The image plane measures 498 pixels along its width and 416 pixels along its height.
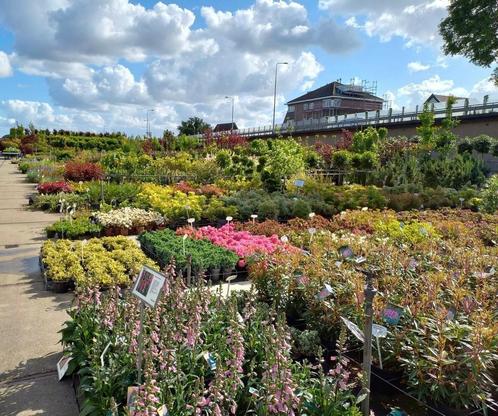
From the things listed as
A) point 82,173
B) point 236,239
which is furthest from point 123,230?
point 82,173

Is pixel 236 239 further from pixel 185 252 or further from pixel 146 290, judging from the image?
pixel 146 290

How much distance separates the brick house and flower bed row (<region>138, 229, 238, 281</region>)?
7181 cm

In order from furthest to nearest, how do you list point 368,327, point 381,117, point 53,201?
point 381,117
point 53,201
point 368,327

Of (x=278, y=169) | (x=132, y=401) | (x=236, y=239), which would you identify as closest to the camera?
(x=132, y=401)

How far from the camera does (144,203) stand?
11.1 m

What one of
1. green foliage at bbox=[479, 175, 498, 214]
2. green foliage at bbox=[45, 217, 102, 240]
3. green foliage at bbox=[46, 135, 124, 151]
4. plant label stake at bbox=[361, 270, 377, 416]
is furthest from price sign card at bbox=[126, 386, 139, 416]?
green foliage at bbox=[46, 135, 124, 151]

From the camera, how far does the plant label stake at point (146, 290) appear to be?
2.60 meters

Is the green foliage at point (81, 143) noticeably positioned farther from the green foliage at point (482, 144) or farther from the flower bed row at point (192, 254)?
the flower bed row at point (192, 254)

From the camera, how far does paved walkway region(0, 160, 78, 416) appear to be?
325cm

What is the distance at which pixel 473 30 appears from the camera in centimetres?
1762

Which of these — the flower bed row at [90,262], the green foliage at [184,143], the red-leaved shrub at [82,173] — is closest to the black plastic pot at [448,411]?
the flower bed row at [90,262]

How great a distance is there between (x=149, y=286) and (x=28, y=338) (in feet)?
7.81

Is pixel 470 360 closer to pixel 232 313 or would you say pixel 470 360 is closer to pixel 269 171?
pixel 232 313

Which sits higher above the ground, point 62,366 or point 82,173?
point 82,173
